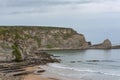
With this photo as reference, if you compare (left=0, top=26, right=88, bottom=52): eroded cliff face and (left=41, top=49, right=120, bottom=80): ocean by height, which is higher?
(left=0, top=26, right=88, bottom=52): eroded cliff face

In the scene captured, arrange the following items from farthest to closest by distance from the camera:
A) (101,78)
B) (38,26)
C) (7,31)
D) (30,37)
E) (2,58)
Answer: (38,26)
(30,37)
(7,31)
(2,58)
(101,78)

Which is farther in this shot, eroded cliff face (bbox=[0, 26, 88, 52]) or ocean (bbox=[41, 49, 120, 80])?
eroded cliff face (bbox=[0, 26, 88, 52])

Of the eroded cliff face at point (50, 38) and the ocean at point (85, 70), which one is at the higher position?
the eroded cliff face at point (50, 38)

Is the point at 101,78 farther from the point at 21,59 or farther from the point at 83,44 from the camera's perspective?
the point at 83,44

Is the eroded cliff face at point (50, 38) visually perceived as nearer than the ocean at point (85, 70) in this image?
No

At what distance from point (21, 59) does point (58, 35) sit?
10964 cm

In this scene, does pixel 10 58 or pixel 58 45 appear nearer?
pixel 10 58

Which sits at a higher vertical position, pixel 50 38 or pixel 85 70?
pixel 50 38

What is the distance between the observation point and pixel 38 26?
603ft

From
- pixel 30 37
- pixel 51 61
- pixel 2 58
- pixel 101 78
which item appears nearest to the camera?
pixel 101 78

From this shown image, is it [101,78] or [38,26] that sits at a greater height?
[38,26]

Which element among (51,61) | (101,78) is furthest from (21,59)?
(101,78)

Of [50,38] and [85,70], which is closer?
[85,70]

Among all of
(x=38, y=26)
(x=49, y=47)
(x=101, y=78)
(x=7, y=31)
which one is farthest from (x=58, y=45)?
(x=101, y=78)
